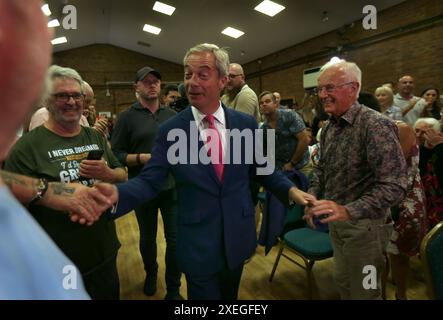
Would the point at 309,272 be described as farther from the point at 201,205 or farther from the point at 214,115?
the point at 214,115

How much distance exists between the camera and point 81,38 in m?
12.0

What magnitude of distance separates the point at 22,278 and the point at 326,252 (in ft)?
7.50

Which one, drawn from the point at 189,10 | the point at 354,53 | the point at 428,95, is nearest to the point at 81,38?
the point at 189,10

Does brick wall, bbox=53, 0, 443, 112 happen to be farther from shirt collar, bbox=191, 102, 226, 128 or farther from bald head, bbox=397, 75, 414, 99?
shirt collar, bbox=191, 102, 226, 128

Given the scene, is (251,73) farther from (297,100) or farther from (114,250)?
(114,250)

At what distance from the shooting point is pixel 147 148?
244 cm

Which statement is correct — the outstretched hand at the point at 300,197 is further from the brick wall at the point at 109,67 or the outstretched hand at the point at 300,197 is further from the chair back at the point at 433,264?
the brick wall at the point at 109,67

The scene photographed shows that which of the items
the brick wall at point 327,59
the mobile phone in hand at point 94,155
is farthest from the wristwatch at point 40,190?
the brick wall at point 327,59

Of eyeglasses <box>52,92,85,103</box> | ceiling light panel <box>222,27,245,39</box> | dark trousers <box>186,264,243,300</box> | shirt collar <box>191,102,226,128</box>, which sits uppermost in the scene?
ceiling light panel <box>222,27,245,39</box>

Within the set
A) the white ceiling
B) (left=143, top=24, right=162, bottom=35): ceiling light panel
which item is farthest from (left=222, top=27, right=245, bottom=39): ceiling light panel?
(left=143, top=24, right=162, bottom=35): ceiling light panel

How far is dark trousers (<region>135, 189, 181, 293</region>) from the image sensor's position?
8.08ft

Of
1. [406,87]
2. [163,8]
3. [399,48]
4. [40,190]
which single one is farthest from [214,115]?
[163,8]

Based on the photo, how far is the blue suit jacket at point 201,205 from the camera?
1445mm

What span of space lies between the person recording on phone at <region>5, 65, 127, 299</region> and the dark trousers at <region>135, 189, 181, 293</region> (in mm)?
839
